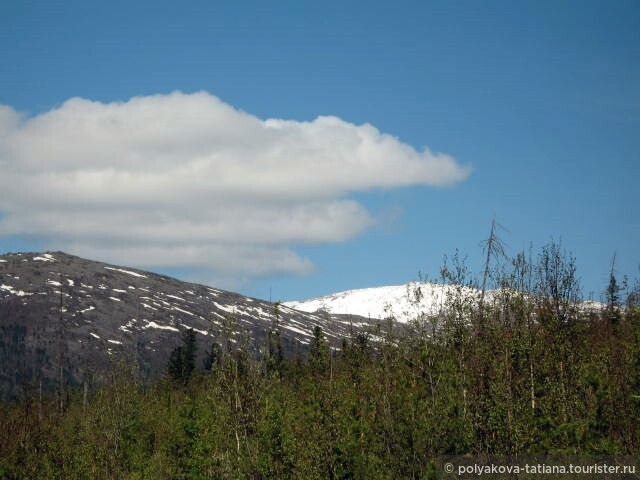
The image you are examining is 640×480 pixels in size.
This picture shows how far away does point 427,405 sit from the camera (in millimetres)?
23172

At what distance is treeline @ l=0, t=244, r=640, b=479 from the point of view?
20.7m

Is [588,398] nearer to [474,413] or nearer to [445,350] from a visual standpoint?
[474,413]

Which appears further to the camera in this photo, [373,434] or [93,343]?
[93,343]

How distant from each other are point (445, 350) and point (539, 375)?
10.9 ft

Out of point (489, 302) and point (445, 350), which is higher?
point (489, 302)

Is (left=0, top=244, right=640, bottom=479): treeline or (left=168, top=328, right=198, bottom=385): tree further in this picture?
(left=168, top=328, right=198, bottom=385): tree

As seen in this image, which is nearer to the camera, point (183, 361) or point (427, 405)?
point (427, 405)

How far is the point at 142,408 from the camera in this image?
1817 inches

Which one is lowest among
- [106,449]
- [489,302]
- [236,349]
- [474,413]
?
[106,449]

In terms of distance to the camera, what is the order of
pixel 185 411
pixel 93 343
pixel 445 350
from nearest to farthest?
1. pixel 445 350
2. pixel 185 411
3. pixel 93 343

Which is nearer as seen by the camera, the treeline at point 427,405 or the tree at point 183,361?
the treeline at point 427,405

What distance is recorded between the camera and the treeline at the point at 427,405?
20.7m

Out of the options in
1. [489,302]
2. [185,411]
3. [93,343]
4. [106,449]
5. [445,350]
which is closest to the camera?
[445,350]

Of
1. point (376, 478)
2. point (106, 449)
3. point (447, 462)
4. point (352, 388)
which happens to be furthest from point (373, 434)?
point (106, 449)
